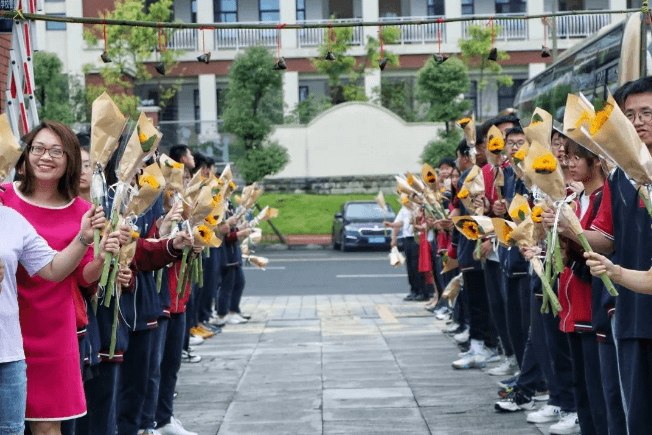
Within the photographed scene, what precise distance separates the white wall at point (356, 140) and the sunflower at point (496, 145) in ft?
95.3

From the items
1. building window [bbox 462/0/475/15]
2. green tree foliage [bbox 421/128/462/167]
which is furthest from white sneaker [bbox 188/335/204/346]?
building window [bbox 462/0/475/15]

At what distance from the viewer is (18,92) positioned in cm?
986

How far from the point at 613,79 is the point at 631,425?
576 centimetres

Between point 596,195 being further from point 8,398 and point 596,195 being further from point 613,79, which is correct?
point 613,79

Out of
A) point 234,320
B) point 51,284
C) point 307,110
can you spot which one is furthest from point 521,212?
point 307,110

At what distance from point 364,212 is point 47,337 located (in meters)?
23.5

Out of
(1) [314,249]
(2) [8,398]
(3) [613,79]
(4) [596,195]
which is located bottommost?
(1) [314,249]

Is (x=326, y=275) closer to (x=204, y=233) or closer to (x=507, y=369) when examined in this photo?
(x=507, y=369)

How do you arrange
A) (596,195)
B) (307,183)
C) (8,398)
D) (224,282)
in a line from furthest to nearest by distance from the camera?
(307,183) < (224,282) < (596,195) < (8,398)

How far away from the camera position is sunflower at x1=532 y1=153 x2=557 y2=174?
4.66 metres

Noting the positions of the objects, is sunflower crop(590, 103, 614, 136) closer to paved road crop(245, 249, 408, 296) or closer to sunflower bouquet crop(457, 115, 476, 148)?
sunflower bouquet crop(457, 115, 476, 148)

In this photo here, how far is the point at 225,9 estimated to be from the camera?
42.0 meters

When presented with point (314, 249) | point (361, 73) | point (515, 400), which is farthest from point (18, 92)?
point (361, 73)

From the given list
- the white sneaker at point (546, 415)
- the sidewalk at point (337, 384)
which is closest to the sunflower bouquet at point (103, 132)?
the sidewalk at point (337, 384)
